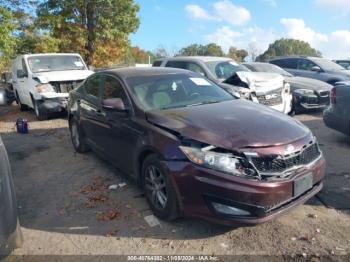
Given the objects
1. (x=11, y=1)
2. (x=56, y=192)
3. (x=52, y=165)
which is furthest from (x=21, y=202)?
(x=11, y=1)

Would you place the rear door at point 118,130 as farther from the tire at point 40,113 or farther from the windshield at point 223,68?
the tire at point 40,113

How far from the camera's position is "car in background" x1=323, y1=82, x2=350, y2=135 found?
20.2 feet

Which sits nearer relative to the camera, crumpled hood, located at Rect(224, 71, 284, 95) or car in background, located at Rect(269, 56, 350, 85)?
crumpled hood, located at Rect(224, 71, 284, 95)

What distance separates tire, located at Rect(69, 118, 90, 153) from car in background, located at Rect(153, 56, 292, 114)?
2.96 m

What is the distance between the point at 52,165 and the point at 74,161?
1.20 feet

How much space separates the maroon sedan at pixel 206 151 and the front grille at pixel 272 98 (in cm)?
339

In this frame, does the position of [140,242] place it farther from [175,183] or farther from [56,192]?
[56,192]

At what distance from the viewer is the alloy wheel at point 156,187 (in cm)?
377

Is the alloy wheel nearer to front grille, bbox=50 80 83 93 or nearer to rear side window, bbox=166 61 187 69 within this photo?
rear side window, bbox=166 61 187 69

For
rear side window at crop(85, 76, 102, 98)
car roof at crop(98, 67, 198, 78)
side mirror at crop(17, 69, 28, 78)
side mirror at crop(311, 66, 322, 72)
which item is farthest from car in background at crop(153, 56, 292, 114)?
side mirror at crop(17, 69, 28, 78)

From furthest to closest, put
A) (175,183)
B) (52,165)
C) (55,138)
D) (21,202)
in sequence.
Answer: (55,138)
(52,165)
(21,202)
(175,183)

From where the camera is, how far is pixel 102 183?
5055mm

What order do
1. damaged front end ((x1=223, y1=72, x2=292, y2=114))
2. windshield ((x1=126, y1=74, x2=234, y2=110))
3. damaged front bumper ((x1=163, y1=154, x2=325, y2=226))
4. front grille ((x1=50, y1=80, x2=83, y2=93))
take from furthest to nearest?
front grille ((x1=50, y1=80, x2=83, y2=93)) < damaged front end ((x1=223, y1=72, x2=292, y2=114)) < windshield ((x1=126, y1=74, x2=234, y2=110)) < damaged front bumper ((x1=163, y1=154, x2=325, y2=226))

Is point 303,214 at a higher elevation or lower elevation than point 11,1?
lower
